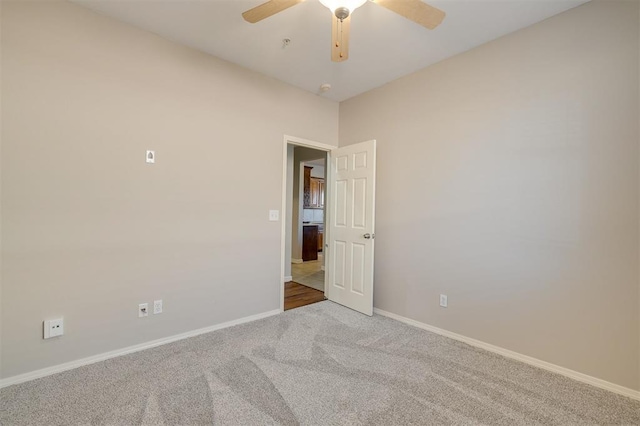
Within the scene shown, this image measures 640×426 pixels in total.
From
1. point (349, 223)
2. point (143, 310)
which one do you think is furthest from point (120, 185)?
point (349, 223)

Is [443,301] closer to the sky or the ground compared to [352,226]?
closer to the ground

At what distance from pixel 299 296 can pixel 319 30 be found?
3.19 m

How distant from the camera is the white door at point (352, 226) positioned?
3301mm

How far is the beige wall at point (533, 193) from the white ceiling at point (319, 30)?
232 millimetres

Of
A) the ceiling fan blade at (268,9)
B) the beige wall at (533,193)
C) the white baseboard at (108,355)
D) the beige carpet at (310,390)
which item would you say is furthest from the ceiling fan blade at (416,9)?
the white baseboard at (108,355)

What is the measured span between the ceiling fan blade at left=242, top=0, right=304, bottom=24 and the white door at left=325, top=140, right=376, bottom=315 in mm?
1878

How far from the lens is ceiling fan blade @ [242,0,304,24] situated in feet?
5.20

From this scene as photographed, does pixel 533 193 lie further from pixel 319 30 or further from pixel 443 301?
pixel 319 30

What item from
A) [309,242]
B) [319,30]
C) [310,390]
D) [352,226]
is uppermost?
[319,30]

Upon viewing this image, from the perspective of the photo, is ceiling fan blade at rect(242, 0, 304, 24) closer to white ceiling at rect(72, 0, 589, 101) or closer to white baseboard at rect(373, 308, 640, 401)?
white ceiling at rect(72, 0, 589, 101)

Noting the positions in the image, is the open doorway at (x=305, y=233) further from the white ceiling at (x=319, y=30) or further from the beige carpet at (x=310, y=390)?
the white ceiling at (x=319, y=30)

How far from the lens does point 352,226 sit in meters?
3.53

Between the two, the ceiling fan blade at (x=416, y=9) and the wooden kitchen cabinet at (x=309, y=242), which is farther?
the wooden kitchen cabinet at (x=309, y=242)

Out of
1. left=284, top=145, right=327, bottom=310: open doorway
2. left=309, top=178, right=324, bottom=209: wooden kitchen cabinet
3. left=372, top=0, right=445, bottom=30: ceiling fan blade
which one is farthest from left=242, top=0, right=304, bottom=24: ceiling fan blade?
left=309, top=178, right=324, bottom=209: wooden kitchen cabinet
